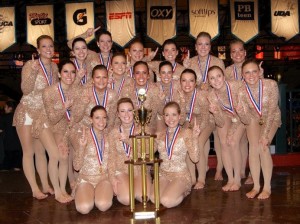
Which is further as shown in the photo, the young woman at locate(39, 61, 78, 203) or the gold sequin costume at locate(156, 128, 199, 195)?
the young woman at locate(39, 61, 78, 203)

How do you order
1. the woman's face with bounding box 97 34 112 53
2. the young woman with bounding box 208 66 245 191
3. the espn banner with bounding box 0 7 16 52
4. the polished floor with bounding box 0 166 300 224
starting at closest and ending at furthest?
the polished floor with bounding box 0 166 300 224
the young woman with bounding box 208 66 245 191
the woman's face with bounding box 97 34 112 53
the espn banner with bounding box 0 7 16 52

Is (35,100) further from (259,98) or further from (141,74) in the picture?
(259,98)

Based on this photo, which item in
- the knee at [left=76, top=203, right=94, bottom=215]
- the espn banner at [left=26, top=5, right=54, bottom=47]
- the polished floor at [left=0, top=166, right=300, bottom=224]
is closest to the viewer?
the polished floor at [left=0, top=166, right=300, bottom=224]

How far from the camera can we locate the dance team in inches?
205

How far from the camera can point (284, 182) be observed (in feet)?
20.2

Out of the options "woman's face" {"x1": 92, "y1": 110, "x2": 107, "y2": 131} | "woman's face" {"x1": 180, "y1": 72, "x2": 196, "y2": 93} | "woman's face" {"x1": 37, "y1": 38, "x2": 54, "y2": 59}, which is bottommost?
"woman's face" {"x1": 92, "y1": 110, "x2": 107, "y2": 131}

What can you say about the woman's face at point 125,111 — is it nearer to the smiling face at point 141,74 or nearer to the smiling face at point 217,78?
the smiling face at point 141,74

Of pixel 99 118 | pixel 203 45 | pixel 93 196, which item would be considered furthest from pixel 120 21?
pixel 93 196

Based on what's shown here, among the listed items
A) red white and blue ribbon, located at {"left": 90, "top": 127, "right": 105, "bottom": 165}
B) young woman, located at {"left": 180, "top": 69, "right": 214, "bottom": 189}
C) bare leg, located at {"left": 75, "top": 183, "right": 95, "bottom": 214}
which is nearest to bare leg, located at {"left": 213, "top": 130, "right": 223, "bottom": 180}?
young woman, located at {"left": 180, "top": 69, "right": 214, "bottom": 189}

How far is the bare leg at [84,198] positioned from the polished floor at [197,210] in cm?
7

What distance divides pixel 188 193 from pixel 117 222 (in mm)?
1110

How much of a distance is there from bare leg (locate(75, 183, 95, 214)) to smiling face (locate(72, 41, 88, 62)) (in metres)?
1.53

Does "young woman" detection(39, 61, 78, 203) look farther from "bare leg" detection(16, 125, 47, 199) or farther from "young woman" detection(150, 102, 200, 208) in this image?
"young woman" detection(150, 102, 200, 208)

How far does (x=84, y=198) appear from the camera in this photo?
196 inches
